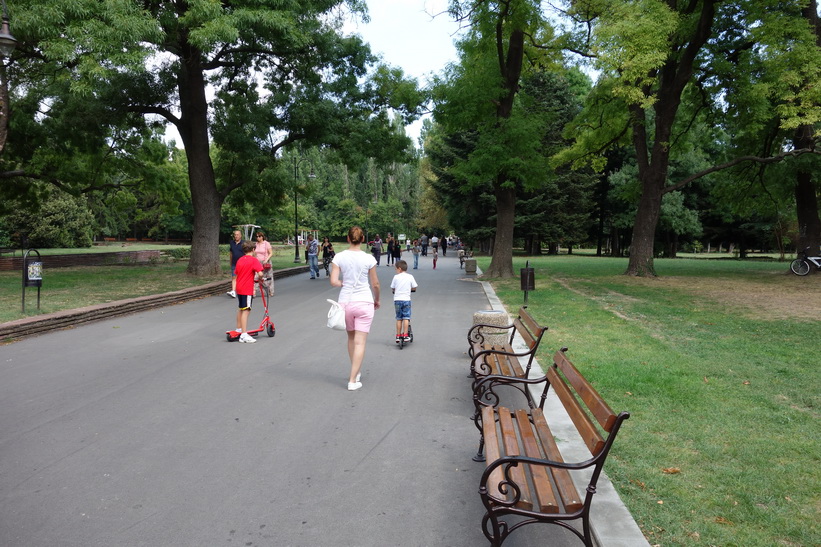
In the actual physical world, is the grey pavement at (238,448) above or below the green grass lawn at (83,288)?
below

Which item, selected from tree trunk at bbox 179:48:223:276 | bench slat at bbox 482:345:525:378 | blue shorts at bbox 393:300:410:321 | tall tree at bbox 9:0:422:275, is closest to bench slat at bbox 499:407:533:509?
bench slat at bbox 482:345:525:378

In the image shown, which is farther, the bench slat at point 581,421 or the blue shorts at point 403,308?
the blue shorts at point 403,308

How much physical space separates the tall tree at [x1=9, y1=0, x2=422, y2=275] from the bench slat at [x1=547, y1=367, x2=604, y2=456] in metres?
13.3

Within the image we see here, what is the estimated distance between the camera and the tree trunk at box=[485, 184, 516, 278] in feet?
66.4

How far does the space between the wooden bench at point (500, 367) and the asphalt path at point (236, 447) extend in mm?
328

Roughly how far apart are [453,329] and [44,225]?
4392cm

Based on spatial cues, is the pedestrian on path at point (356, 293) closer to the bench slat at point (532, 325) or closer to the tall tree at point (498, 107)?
the bench slat at point (532, 325)

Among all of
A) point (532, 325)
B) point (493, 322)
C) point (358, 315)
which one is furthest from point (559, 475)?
point (493, 322)

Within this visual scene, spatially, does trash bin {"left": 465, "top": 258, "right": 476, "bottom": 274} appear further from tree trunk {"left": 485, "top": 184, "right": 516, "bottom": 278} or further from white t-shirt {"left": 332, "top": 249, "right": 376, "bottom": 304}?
white t-shirt {"left": 332, "top": 249, "right": 376, "bottom": 304}

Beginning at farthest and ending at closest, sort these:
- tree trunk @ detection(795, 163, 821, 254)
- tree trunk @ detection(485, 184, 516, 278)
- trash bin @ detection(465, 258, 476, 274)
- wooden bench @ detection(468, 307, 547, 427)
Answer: trash bin @ detection(465, 258, 476, 274), tree trunk @ detection(795, 163, 821, 254), tree trunk @ detection(485, 184, 516, 278), wooden bench @ detection(468, 307, 547, 427)

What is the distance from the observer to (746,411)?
17.2ft

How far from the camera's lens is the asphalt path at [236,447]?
129 inches

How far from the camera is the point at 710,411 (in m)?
5.24

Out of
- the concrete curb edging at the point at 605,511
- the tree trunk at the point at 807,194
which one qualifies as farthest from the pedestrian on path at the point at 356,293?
the tree trunk at the point at 807,194
